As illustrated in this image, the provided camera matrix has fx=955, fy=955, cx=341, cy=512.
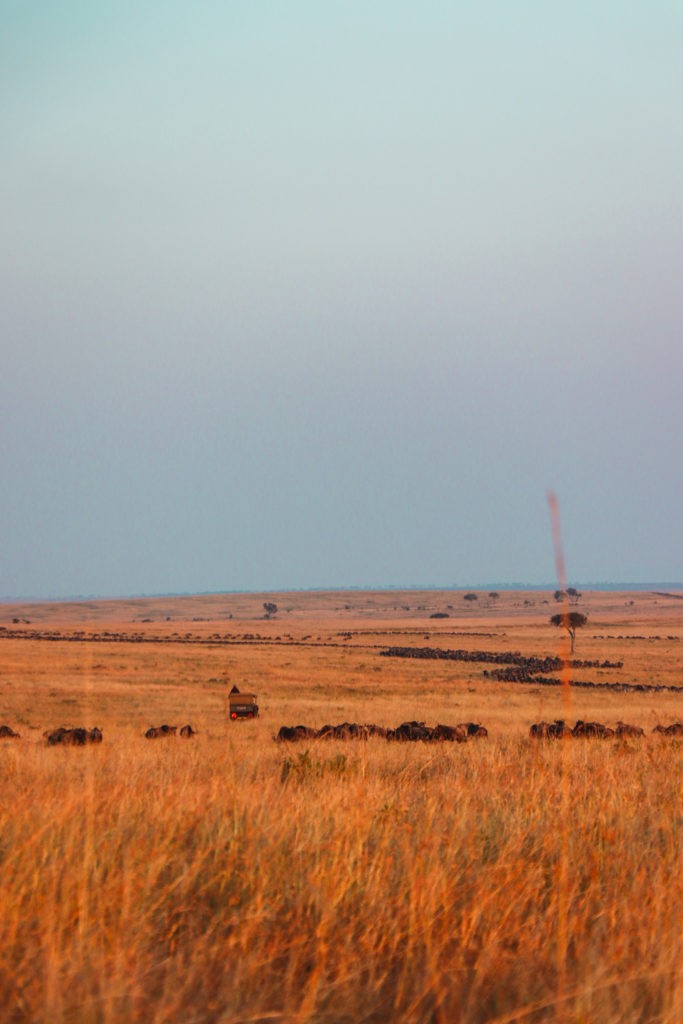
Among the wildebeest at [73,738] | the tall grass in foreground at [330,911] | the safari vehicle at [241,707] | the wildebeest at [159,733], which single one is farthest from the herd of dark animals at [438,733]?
the tall grass in foreground at [330,911]

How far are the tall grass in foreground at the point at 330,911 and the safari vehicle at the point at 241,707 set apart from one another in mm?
20802

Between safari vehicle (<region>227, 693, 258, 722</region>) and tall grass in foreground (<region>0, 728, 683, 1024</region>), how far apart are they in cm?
2080

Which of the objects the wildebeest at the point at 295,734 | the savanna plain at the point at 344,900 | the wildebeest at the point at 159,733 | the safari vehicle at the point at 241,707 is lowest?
the safari vehicle at the point at 241,707

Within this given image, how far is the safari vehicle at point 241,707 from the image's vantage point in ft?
87.6

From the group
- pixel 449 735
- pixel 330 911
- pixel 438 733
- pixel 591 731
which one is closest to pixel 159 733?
pixel 438 733

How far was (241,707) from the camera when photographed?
1089 inches

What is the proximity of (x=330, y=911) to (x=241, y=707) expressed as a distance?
24372mm

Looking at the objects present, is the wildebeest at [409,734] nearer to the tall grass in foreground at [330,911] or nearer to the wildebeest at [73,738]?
Answer: the wildebeest at [73,738]

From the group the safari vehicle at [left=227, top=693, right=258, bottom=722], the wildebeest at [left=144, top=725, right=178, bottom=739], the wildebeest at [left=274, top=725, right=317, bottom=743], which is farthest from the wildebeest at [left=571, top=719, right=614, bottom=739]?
the safari vehicle at [left=227, top=693, right=258, bottom=722]

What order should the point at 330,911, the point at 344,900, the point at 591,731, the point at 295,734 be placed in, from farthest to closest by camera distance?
1. the point at 295,734
2. the point at 591,731
3. the point at 344,900
4. the point at 330,911

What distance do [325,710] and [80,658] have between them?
1072 inches

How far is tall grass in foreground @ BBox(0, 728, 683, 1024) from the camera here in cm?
322

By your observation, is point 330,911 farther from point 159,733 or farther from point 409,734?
point 159,733

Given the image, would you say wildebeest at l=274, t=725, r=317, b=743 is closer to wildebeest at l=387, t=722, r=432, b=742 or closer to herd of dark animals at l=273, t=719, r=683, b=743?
herd of dark animals at l=273, t=719, r=683, b=743
